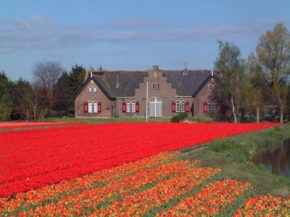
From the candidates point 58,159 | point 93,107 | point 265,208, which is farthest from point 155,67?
point 265,208

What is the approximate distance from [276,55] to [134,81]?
2220 centimetres

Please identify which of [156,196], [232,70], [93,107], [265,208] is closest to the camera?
[265,208]

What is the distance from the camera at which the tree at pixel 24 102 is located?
228ft

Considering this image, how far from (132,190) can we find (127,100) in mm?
62023

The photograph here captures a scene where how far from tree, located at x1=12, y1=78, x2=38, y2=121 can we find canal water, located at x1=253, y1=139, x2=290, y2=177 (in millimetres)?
41246

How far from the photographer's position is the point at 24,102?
7025 centimetres

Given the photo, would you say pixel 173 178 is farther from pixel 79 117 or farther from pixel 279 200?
pixel 79 117

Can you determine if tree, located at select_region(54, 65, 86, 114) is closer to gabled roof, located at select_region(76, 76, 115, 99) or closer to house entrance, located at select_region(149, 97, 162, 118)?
gabled roof, located at select_region(76, 76, 115, 99)

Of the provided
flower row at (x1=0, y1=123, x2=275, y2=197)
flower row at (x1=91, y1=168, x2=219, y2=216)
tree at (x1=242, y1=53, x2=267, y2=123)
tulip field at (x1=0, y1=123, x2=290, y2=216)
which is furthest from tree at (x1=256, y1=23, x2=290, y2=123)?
flower row at (x1=91, y1=168, x2=219, y2=216)

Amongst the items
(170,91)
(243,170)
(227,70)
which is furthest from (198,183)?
(170,91)

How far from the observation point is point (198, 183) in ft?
47.3

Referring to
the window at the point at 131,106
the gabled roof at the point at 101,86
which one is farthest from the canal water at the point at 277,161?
the gabled roof at the point at 101,86

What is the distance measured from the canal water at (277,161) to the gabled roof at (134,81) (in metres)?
39.2

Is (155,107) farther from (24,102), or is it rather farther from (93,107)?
(24,102)
